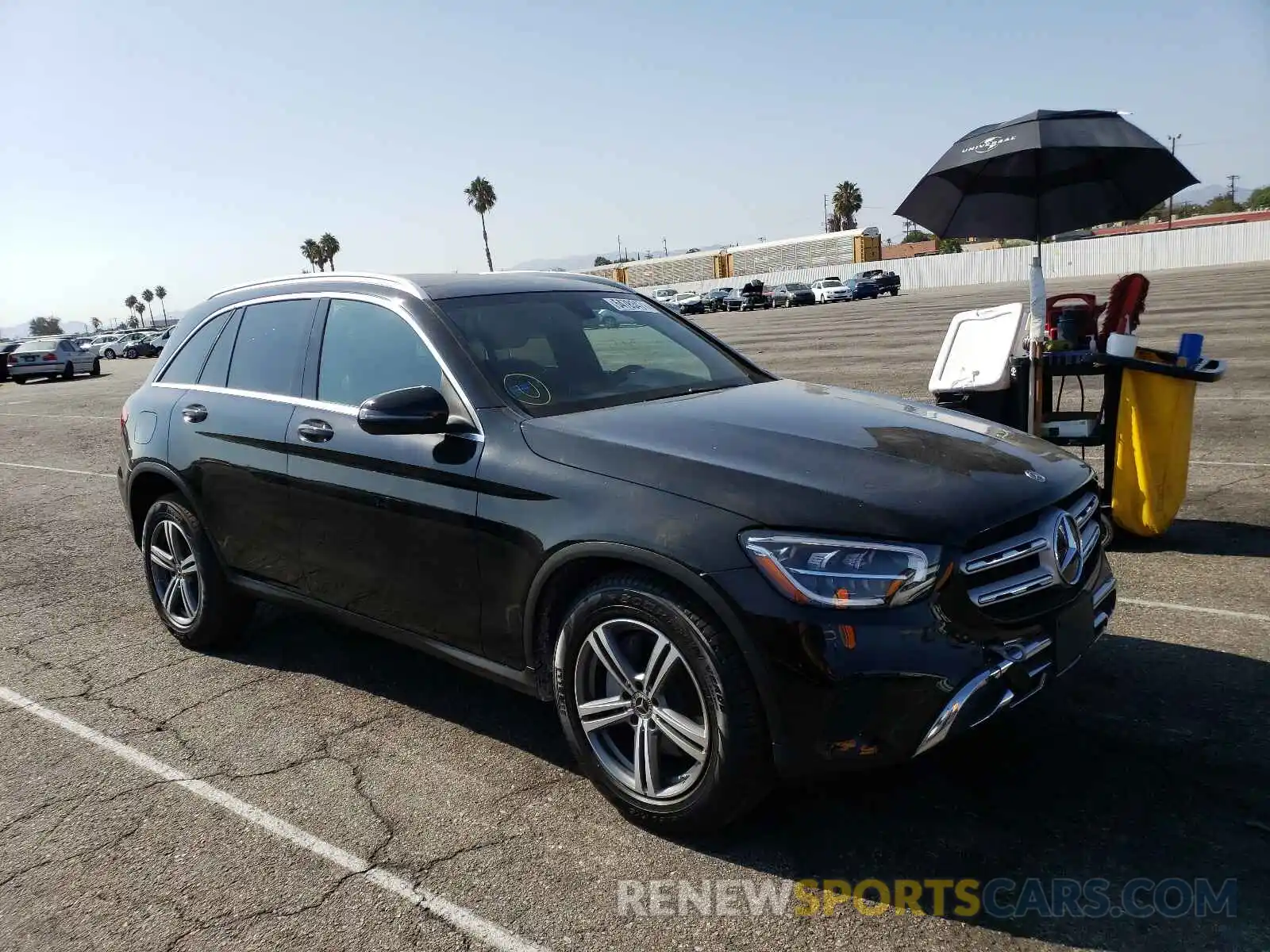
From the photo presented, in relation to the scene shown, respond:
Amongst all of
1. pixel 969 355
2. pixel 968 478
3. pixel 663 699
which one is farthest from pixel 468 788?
pixel 969 355

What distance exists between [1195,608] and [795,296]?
5457cm

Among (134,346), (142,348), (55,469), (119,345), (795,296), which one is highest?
(119,345)

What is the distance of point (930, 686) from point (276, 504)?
2.96 metres

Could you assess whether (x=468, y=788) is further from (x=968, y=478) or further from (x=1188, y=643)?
(x=1188, y=643)

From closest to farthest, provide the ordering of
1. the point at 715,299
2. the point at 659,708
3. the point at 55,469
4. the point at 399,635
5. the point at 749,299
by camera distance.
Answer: the point at 659,708, the point at 399,635, the point at 55,469, the point at 749,299, the point at 715,299

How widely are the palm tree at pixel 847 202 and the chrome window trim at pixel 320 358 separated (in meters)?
117

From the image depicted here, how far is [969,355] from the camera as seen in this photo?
21.6 ft

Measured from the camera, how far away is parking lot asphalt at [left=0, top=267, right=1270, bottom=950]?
2.89m

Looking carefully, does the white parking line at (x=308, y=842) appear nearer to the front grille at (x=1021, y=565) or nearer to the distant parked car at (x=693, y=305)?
the front grille at (x=1021, y=565)

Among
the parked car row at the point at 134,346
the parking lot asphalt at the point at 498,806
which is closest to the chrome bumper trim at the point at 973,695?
the parking lot asphalt at the point at 498,806

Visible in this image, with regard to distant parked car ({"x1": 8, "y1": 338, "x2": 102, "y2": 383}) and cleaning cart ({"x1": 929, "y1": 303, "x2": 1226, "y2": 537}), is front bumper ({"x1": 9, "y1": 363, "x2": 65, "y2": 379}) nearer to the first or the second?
distant parked car ({"x1": 8, "y1": 338, "x2": 102, "y2": 383})

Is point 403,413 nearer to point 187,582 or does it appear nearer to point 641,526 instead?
point 641,526

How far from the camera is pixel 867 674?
2.79m

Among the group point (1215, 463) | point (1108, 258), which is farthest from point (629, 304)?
point (1108, 258)
